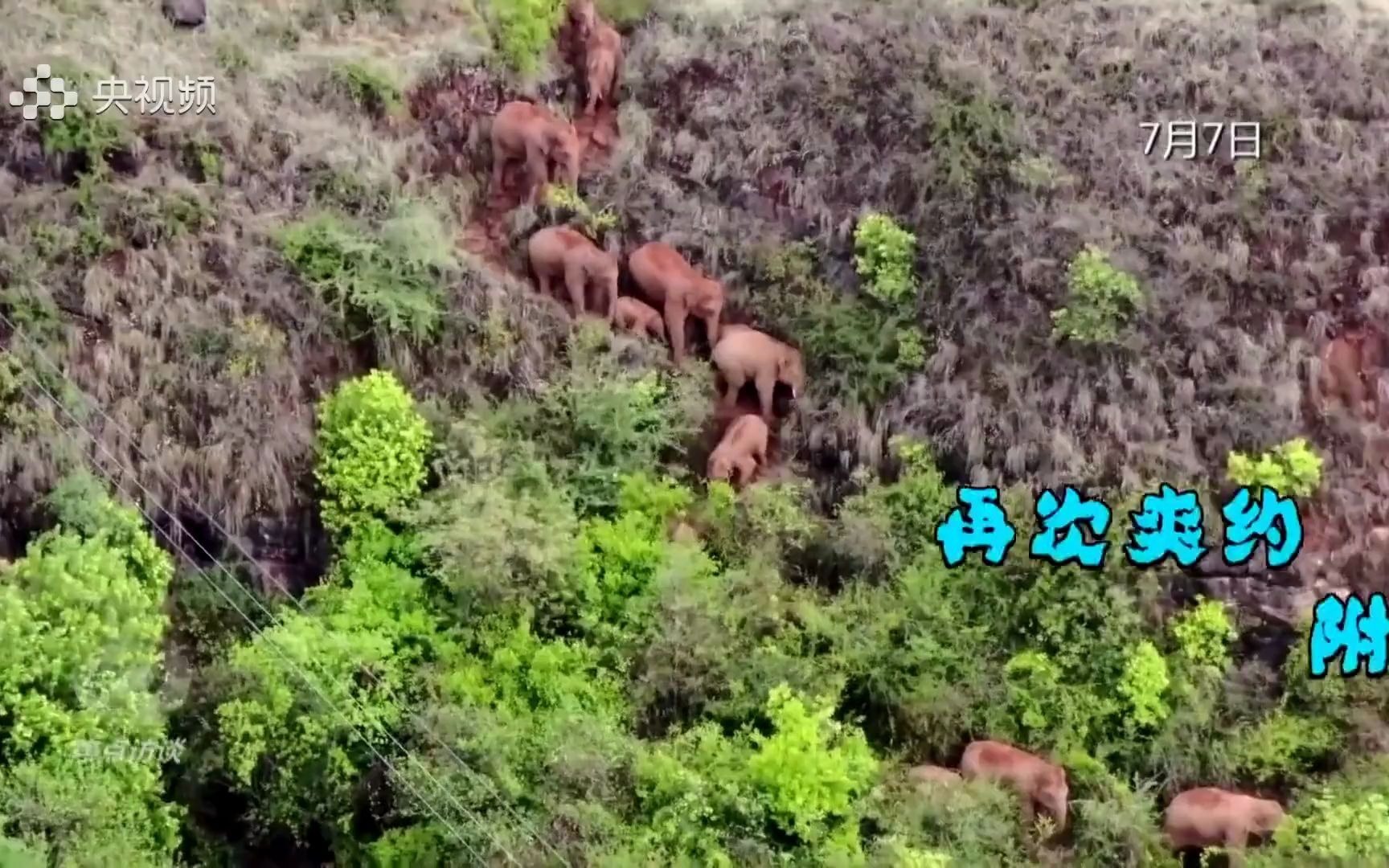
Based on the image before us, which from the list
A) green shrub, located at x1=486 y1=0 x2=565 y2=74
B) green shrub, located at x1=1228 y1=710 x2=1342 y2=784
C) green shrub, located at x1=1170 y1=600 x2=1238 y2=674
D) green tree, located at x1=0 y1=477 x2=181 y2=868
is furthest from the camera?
green shrub, located at x1=486 y1=0 x2=565 y2=74

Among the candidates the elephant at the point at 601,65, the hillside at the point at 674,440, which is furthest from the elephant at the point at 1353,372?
the elephant at the point at 601,65

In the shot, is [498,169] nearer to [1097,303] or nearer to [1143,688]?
[1097,303]

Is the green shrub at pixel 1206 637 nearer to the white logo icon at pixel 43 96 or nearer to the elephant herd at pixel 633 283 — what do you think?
the elephant herd at pixel 633 283

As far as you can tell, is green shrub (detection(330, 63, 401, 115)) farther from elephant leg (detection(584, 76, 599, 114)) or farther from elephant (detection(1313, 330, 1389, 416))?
elephant (detection(1313, 330, 1389, 416))

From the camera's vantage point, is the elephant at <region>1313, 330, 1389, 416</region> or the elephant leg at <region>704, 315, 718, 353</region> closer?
the elephant at <region>1313, 330, 1389, 416</region>

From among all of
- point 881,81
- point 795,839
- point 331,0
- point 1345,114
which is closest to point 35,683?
point 795,839

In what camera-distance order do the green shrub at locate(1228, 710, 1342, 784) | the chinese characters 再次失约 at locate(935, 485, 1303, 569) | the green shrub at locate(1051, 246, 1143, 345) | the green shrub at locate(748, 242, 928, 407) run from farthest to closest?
the green shrub at locate(748, 242, 928, 407) → the green shrub at locate(1051, 246, 1143, 345) → the chinese characters 再次失约 at locate(935, 485, 1303, 569) → the green shrub at locate(1228, 710, 1342, 784)

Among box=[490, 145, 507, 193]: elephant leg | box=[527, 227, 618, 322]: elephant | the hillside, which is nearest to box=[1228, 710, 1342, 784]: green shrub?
the hillside

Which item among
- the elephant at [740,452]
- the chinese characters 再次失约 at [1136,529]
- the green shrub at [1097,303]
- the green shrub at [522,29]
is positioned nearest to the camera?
the chinese characters 再次失约 at [1136,529]
